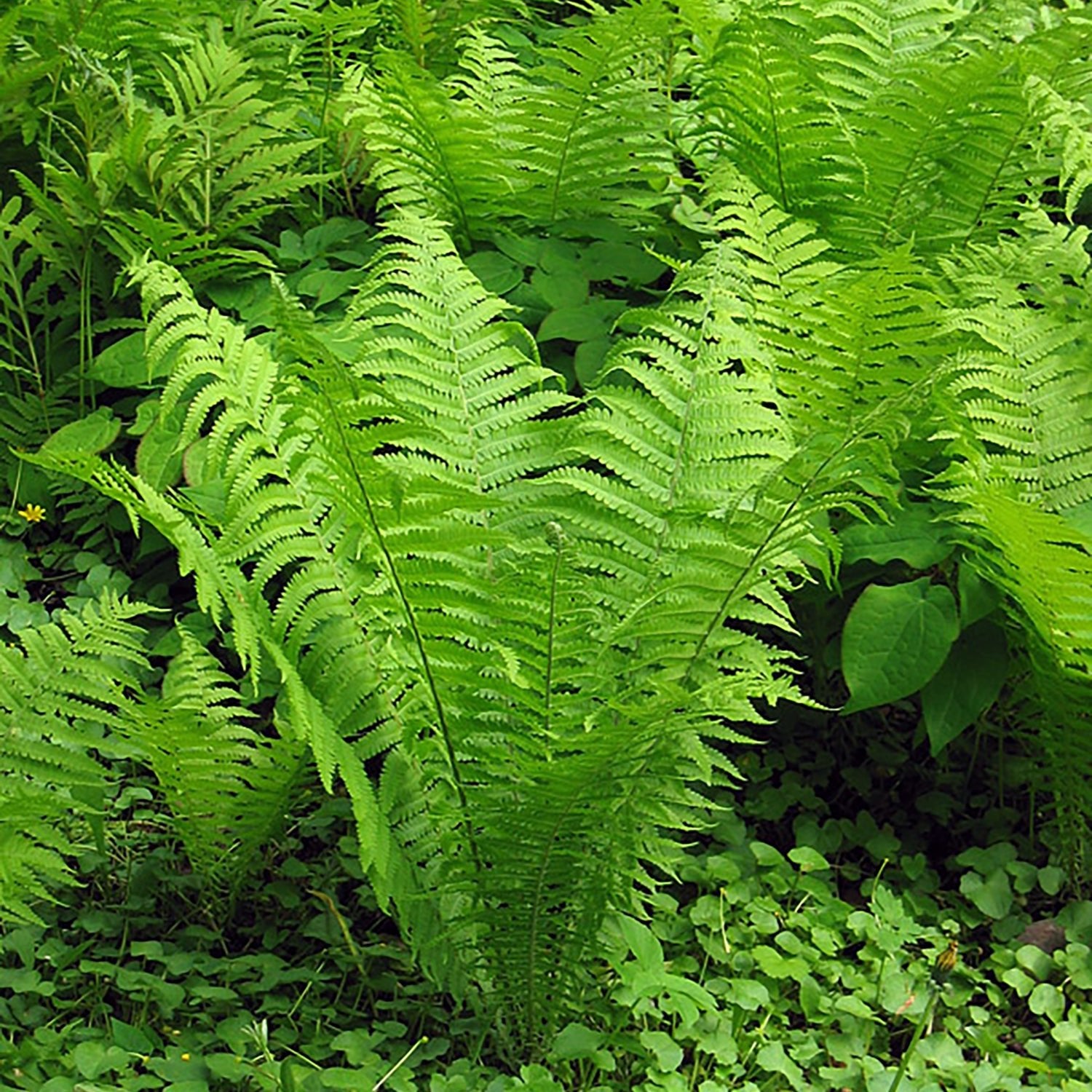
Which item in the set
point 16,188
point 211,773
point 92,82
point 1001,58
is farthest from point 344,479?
point 16,188

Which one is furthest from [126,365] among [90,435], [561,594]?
[561,594]

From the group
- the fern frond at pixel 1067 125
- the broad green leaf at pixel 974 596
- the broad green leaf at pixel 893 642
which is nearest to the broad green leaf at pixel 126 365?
the broad green leaf at pixel 893 642

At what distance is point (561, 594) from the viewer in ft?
5.51

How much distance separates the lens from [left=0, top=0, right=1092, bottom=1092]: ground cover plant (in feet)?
5.77

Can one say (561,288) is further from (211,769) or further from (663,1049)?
(663,1049)

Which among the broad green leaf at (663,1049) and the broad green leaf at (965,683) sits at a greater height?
the broad green leaf at (965,683)

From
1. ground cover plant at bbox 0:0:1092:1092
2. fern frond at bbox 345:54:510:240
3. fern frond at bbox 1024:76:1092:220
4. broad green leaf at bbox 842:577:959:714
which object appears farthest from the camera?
fern frond at bbox 345:54:510:240

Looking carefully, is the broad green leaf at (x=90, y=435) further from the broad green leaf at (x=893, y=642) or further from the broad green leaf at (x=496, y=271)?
the broad green leaf at (x=893, y=642)

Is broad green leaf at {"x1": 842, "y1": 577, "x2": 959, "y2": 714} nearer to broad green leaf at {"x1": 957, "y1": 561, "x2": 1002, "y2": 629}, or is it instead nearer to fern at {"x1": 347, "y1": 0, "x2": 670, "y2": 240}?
broad green leaf at {"x1": 957, "y1": 561, "x2": 1002, "y2": 629}

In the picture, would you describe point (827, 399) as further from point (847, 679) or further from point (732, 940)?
point (732, 940)

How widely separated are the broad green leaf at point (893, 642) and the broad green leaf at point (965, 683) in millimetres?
89

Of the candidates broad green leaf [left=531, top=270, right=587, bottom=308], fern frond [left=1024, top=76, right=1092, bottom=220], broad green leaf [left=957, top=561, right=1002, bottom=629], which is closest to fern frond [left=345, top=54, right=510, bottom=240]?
broad green leaf [left=531, top=270, right=587, bottom=308]

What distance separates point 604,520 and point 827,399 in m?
0.49

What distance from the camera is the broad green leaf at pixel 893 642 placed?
2.09 meters
